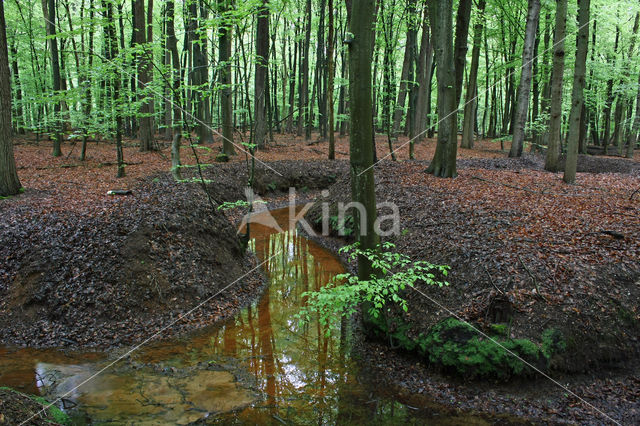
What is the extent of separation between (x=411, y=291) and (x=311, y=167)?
11.4 metres

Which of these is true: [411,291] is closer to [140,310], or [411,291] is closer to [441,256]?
[441,256]

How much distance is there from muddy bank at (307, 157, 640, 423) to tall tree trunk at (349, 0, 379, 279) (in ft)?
4.49

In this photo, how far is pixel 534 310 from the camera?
495 centimetres

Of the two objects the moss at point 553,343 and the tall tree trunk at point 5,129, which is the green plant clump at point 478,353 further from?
the tall tree trunk at point 5,129

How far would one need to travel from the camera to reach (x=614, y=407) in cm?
413

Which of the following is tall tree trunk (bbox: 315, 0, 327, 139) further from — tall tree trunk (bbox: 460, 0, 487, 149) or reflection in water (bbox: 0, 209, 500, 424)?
reflection in water (bbox: 0, 209, 500, 424)

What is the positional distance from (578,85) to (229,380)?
11049mm

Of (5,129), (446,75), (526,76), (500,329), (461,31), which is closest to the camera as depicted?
(500,329)

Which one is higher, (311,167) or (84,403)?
(311,167)

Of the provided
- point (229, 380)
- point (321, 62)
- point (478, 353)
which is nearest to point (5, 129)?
point (229, 380)

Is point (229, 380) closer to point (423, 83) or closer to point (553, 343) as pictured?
point (553, 343)

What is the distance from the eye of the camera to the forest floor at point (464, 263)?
15.1ft

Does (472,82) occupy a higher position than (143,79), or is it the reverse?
(472,82)

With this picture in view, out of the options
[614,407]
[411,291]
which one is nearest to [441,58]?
[411,291]
